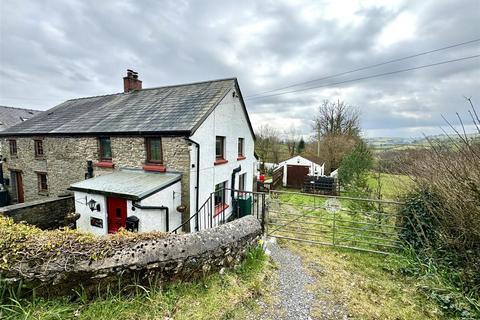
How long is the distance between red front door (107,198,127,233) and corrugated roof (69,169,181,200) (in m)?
0.48

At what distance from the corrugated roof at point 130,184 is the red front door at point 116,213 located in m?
0.48

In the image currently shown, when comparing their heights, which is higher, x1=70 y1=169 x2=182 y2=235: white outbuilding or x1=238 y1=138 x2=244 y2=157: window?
x1=238 y1=138 x2=244 y2=157: window

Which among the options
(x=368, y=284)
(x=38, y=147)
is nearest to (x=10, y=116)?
(x=38, y=147)

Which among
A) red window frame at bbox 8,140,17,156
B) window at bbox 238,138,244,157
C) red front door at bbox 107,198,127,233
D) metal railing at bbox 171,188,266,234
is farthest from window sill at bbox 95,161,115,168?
red window frame at bbox 8,140,17,156

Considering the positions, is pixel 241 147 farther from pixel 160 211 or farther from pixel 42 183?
pixel 42 183

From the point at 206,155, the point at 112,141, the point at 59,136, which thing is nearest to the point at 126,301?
the point at 206,155

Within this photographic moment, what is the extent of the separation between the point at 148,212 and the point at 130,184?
1.45 metres

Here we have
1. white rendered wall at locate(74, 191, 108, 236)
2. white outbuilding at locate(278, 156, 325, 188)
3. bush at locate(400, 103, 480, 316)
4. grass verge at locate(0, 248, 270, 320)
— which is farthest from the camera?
white outbuilding at locate(278, 156, 325, 188)

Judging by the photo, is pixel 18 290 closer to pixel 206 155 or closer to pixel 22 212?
pixel 206 155

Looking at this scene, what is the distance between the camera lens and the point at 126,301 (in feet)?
10.6

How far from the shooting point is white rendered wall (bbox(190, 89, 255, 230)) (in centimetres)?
895

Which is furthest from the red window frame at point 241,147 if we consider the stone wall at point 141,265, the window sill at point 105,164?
the stone wall at point 141,265

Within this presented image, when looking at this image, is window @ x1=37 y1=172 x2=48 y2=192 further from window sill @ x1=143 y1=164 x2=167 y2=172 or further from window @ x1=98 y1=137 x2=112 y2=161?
window sill @ x1=143 y1=164 x2=167 y2=172

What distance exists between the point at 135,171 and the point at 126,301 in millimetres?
7070
